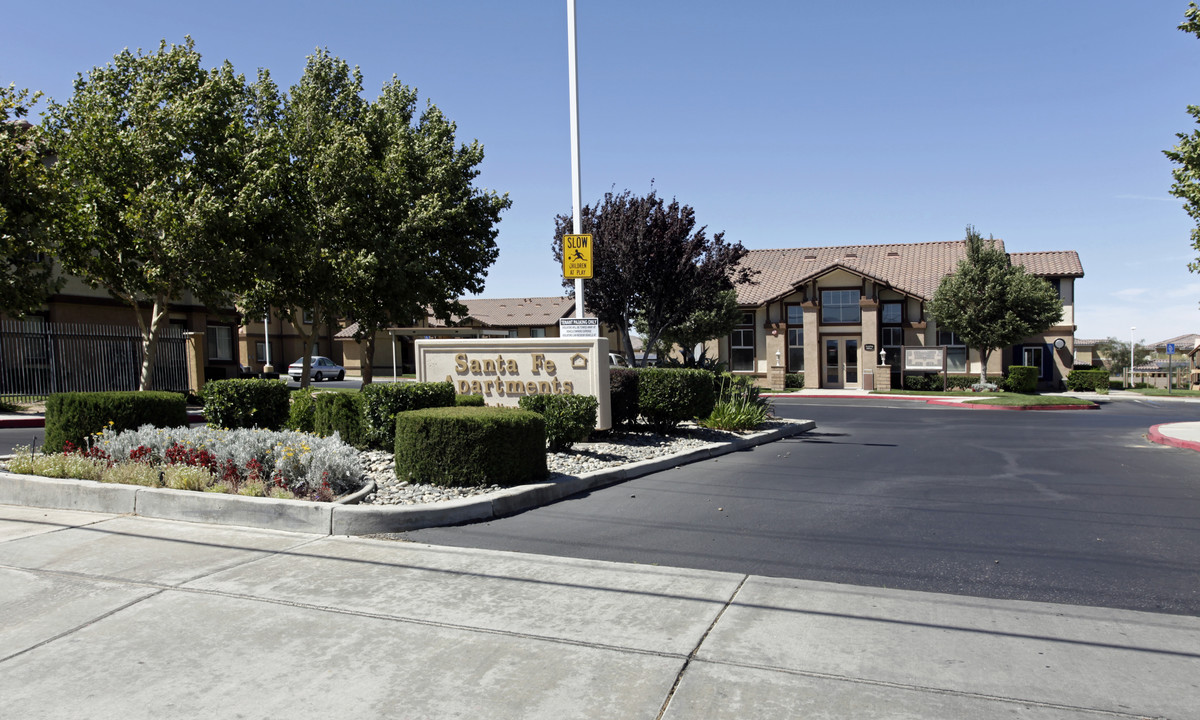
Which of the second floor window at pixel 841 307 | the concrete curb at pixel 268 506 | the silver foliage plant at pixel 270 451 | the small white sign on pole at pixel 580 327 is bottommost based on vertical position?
the concrete curb at pixel 268 506

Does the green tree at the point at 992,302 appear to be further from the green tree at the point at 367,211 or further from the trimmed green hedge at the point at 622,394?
the trimmed green hedge at the point at 622,394

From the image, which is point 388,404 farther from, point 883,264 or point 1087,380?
point 883,264

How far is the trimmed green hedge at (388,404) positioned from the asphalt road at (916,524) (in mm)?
2884

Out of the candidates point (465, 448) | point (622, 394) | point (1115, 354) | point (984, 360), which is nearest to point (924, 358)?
point (984, 360)

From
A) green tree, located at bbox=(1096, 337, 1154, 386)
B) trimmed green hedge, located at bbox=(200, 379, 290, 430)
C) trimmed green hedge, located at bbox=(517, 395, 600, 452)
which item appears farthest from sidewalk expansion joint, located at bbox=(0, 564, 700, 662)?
green tree, located at bbox=(1096, 337, 1154, 386)

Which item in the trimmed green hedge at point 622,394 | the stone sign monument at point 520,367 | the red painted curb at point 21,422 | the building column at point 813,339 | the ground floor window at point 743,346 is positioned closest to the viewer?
the stone sign monument at point 520,367

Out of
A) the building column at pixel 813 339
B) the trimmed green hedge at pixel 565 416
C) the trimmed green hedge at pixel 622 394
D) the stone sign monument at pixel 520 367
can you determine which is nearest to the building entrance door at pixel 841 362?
the building column at pixel 813 339

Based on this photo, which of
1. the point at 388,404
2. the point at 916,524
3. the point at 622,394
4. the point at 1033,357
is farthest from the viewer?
the point at 1033,357

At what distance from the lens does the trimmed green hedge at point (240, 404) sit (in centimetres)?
1188

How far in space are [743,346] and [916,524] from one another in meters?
35.2

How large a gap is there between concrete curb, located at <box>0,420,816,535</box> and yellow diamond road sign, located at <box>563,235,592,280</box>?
469 cm

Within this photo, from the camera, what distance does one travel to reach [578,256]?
12.8 metres

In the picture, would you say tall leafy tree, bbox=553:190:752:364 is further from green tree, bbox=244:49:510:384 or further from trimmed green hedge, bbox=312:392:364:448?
trimmed green hedge, bbox=312:392:364:448

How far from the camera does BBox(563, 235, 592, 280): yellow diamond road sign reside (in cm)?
1279
